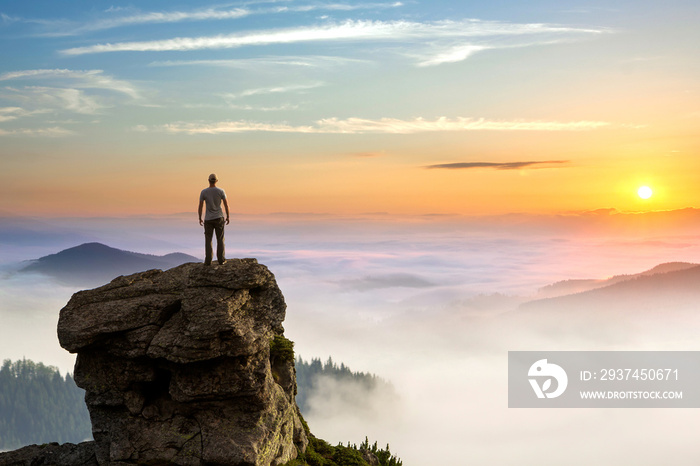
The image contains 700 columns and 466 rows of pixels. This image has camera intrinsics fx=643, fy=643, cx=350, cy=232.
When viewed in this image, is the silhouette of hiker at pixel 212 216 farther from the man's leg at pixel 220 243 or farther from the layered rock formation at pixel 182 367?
the layered rock formation at pixel 182 367

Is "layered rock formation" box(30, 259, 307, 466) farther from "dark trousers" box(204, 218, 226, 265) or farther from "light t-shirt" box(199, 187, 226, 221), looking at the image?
"light t-shirt" box(199, 187, 226, 221)

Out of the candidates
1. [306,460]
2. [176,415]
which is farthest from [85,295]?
[306,460]

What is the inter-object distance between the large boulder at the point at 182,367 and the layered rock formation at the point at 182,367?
6 cm

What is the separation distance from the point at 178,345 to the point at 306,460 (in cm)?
1319

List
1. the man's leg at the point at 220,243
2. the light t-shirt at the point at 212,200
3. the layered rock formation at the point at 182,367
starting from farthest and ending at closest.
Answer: the man's leg at the point at 220,243 → the light t-shirt at the point at 212,200 → the layered rock formation at the point at 182,367

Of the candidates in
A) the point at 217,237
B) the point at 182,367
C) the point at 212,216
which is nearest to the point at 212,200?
the point at 212,216

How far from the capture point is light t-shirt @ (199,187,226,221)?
3625 cm

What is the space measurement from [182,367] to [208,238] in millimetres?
7304

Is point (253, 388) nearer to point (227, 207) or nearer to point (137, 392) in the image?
point (137, 392)

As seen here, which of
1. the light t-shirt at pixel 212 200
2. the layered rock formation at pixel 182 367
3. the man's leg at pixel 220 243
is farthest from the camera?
the man's leg at pixel 220 243

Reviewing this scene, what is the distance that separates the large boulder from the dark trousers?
0.77 m

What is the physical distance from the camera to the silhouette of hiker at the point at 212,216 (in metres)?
36.3

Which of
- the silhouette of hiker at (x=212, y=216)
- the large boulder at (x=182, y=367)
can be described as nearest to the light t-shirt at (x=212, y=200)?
the silhouette of hiker at (x=212, y=216)

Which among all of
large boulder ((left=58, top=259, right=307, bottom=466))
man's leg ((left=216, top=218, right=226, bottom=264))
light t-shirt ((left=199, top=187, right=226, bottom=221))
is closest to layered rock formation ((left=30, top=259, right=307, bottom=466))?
large boulder ((left=58, top=259, right=307, bottom=466))
